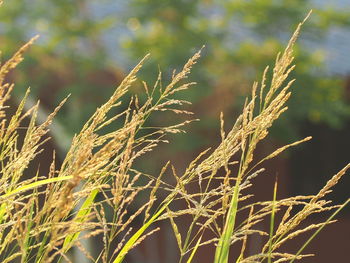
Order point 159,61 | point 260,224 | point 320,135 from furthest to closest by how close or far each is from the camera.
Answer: point 320,135, point 260,224, point 159,61

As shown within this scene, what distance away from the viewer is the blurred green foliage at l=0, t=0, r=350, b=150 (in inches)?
376

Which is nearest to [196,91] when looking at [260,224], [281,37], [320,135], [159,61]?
[159,61]

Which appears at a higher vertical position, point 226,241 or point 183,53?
point 226,241

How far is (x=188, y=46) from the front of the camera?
917cm

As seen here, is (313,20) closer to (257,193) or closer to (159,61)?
(159,61)

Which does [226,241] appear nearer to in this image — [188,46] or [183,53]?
[183,53]

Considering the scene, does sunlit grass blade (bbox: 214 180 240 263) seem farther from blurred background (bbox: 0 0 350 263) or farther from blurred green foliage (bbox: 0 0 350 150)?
blurred green foliage (bbox: 0 0 350 150)

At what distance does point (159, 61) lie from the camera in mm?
9133

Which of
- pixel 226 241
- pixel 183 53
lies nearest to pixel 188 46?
pixel 183 53

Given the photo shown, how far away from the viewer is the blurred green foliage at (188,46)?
31.3ft

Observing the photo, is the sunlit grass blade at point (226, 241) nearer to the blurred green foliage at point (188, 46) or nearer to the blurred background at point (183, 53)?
the blurred background at point (183, 53)

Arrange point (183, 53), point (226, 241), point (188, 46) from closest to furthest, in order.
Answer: point (226, 241) < point (183, 53) < point (188, 46)

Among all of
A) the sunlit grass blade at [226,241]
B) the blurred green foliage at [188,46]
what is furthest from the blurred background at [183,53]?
the sunlit grass blade at [226,241]

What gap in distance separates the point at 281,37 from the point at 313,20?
46cm
